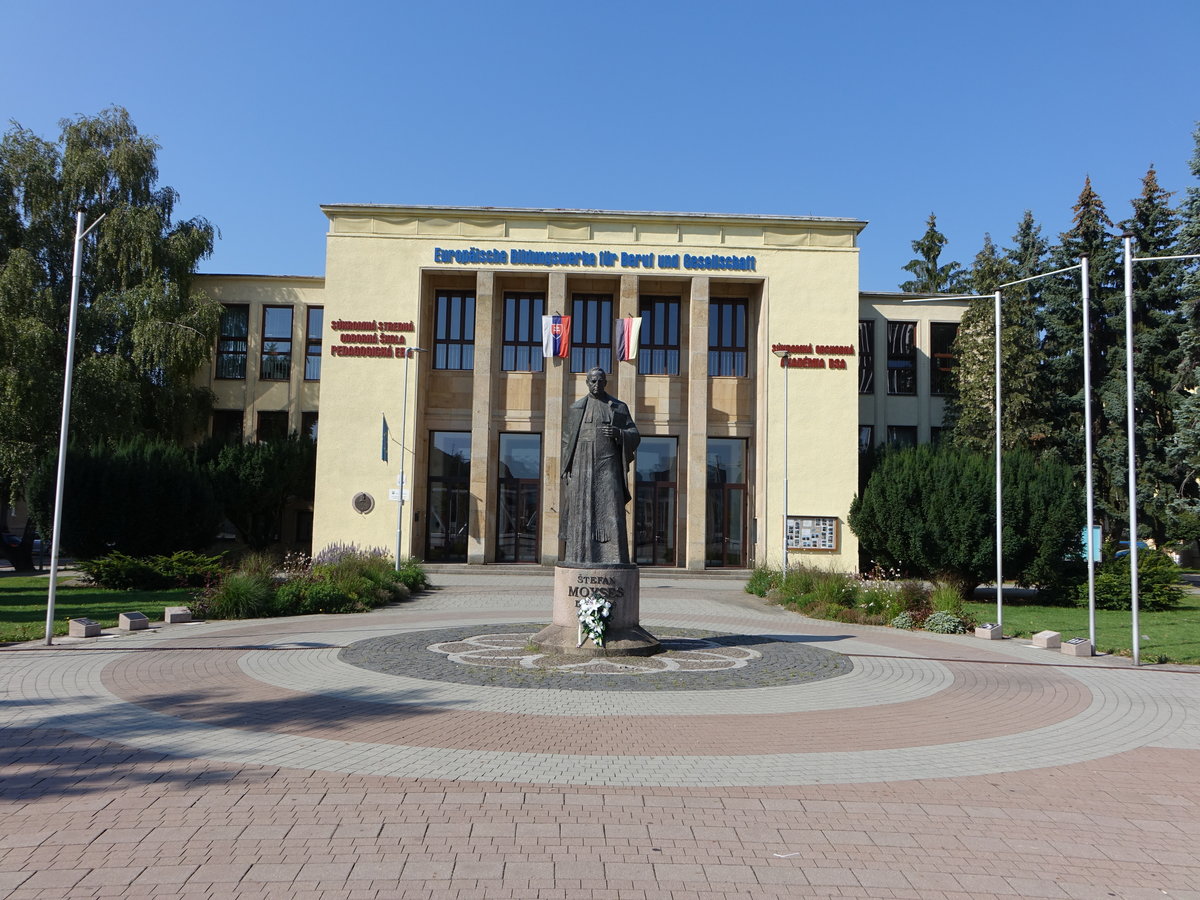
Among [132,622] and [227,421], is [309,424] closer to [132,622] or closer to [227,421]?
[227,421]

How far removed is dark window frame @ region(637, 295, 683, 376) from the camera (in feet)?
113

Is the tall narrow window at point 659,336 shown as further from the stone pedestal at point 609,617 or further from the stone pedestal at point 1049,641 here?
the stone pedestal at point 609,617

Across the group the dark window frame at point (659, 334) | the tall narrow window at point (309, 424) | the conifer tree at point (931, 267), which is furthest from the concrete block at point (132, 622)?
the conifer tree at point (931, 267)

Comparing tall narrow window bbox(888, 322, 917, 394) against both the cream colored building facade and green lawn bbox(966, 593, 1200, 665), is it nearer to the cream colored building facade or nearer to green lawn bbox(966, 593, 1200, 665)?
the cream colored building facade

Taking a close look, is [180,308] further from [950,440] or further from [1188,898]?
[1188,898]

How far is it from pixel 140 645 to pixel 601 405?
7831 mm

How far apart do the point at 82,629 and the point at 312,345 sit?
25.4 metres

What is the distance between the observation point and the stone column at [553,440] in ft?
106

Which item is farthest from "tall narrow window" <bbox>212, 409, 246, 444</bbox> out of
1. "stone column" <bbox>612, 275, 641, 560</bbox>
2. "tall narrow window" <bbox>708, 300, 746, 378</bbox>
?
"tall narrow window" <bbox>708, 300, 746, 378</bbox>

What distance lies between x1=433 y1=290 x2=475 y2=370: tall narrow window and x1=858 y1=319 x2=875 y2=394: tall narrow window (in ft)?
54.5

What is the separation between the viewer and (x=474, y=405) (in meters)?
32.8

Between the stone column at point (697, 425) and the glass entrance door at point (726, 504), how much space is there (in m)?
0.71

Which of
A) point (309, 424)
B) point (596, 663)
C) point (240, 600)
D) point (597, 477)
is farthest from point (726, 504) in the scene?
point (596, 663)

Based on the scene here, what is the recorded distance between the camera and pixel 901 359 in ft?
125
